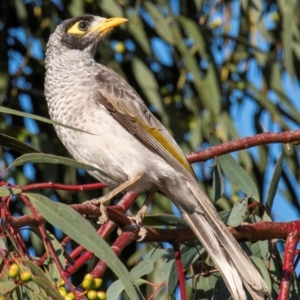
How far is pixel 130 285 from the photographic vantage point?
260 cm

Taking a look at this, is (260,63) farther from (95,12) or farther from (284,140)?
(284,140)

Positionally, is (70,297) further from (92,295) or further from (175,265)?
(175,265)

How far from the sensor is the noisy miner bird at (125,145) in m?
3.56

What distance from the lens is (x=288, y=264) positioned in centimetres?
294

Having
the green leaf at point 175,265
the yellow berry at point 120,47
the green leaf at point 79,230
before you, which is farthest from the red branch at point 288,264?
the yellow berry at point 120,47

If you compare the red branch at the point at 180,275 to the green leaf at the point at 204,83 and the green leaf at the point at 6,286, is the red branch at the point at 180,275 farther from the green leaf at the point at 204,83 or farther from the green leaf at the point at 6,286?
the green leaf at the point at 204,83

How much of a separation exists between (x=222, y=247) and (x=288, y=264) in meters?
0.44

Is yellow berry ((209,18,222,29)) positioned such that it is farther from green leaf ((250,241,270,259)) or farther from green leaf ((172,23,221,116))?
green leaf ((250,241,270,259))

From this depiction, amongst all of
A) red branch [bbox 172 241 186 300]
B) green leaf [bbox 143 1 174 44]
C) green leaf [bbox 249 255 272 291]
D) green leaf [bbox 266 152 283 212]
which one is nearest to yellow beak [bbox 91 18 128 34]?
green leaf [bbox 143 1 174 44]

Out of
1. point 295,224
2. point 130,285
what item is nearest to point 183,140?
point 295,224

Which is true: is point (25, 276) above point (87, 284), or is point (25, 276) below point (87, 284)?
above

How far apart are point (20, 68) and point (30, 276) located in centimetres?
331

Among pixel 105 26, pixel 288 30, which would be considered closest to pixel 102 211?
pixel 105 26

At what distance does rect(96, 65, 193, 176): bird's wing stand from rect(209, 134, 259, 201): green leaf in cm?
15
